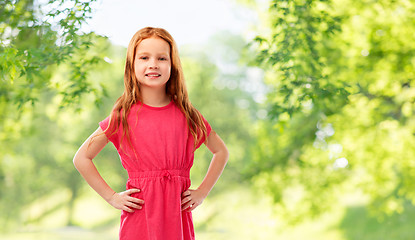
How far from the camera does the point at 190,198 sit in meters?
1.94

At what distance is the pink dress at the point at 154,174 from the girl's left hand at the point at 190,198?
1.6 inches

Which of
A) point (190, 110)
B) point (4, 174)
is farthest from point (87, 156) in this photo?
point (4, 174)

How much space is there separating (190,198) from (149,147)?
263 millimetres

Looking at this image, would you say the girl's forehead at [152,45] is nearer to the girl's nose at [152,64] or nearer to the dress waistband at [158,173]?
the girl's nose at [152,64]

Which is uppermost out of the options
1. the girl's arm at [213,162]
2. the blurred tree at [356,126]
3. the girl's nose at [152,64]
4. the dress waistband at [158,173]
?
the blurred tree at [356,126]

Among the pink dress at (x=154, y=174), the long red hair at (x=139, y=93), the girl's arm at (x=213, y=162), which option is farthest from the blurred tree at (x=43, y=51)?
the girl's arm at (x=213, y=162)

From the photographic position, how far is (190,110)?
1.98 meters

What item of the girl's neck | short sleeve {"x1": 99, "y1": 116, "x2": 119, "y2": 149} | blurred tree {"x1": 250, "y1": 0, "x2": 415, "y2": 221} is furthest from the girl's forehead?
blurred tree {"x1": 250, "y1": 0, "x2": 415, "y2": 221}

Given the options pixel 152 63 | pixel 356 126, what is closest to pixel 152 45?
pixel 152 63

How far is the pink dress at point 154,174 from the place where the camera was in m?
1.85

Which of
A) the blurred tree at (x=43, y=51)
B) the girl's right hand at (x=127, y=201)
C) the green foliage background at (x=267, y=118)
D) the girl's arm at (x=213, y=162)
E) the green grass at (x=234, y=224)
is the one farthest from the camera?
the green grass at (x=234, y=224)

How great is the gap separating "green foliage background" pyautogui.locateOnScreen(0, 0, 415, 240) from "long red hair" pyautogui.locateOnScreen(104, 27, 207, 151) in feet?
2.76

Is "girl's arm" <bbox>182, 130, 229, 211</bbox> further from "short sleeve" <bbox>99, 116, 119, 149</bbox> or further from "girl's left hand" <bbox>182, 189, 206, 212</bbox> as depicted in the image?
"short sleeve" <bbox>99, 116, 119, 149</bbox>

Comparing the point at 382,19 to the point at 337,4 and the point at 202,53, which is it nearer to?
the point at 337,4
